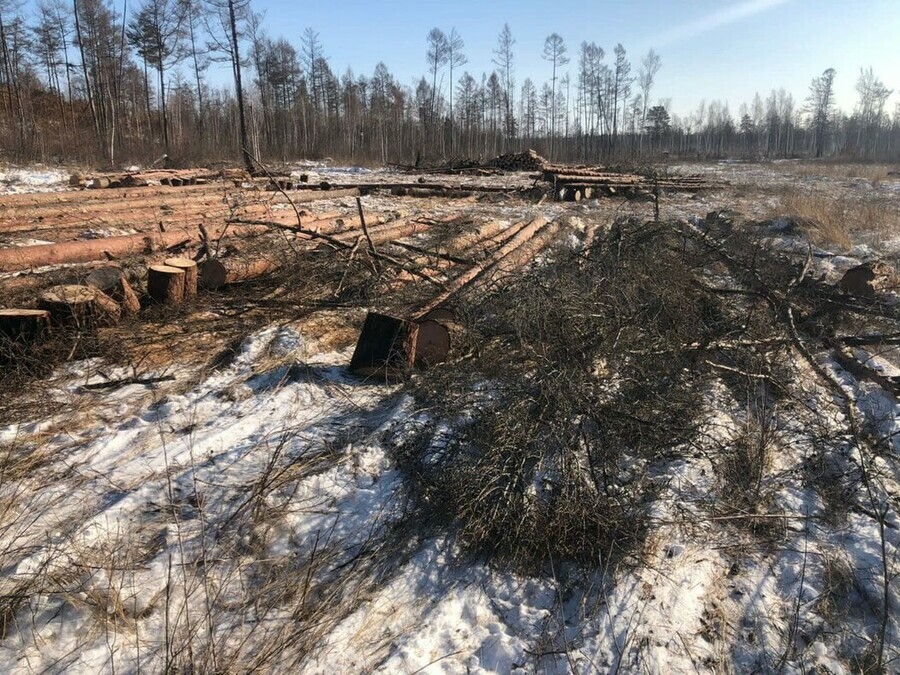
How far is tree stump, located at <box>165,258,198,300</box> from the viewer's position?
19.7ft

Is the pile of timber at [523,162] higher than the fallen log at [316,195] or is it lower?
higher

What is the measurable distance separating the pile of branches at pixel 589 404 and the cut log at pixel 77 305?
3.22m

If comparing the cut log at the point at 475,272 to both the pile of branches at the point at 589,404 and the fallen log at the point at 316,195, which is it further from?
the fallen log at the point at 316,195

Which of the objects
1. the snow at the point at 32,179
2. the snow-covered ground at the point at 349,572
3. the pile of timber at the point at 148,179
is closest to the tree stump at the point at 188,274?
the snow-covered ground at the point at 349,572

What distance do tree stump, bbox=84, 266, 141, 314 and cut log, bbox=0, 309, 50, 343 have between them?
0.88m

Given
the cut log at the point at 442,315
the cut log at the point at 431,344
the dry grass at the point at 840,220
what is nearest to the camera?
the cut log at the point at 431,344

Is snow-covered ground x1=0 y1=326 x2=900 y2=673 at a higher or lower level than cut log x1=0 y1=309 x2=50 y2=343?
lower

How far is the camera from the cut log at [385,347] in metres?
4.54

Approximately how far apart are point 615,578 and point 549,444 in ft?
3.13

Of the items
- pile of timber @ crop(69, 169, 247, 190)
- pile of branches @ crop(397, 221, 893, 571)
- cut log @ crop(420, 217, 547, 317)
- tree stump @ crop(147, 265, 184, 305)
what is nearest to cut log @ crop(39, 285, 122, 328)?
tree stump @ crop(147, 265, 184, 305)

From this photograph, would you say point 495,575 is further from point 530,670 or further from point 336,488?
point 336,488

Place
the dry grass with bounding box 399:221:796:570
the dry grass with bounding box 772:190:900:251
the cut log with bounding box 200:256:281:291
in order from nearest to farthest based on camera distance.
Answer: the dry grass with bounding box 399:221:796:570, the cut log with bounding box 200:256:281:291, the dry grass with bounding box 772:190:900:251

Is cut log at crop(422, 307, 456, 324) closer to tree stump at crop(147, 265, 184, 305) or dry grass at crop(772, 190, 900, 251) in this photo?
tree stump at crop(147, 265, 184, 305)

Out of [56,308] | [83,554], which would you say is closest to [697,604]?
[83,554]
